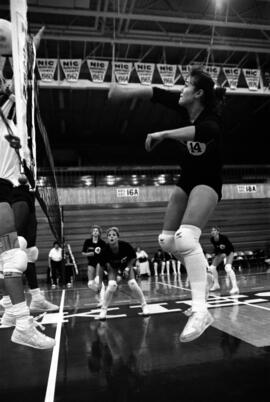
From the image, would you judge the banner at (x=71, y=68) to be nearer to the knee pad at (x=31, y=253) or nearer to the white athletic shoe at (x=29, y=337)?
the knee pad at (x=31, y=253)

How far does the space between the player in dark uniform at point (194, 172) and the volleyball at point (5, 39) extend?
0.81 metres

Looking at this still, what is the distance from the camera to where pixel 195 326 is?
95.7 inches

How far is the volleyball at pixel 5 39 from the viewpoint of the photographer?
2.68 meters

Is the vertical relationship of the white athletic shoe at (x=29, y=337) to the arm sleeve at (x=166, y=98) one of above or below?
below

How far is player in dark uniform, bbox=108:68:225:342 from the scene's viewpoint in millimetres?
2498

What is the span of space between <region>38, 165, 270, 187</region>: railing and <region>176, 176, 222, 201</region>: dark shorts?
1764 centimetres

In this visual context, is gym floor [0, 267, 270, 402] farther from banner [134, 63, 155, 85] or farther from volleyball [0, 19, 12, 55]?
banner [134, 63, 155, 85]

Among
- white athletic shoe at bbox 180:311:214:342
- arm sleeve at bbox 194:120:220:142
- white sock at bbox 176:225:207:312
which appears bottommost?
white athletic shoe at bbox 180:311:214:342

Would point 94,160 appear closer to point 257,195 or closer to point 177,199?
point 257,195

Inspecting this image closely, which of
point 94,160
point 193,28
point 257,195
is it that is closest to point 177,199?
point 193,28

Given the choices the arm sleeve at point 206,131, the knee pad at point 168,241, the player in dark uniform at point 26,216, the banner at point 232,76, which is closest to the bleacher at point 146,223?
the banner at point 232,76

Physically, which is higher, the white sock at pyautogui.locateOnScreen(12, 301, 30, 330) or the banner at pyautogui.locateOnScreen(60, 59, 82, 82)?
the banner at pyautogui.locateOnScreen(60, 59, 82, 82)

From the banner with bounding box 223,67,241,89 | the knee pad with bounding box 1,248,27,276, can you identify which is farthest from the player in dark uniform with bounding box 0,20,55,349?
the banner with bounding box 223,67,241,89

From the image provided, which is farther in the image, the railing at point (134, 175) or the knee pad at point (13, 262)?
the railing at point (134, 175)
